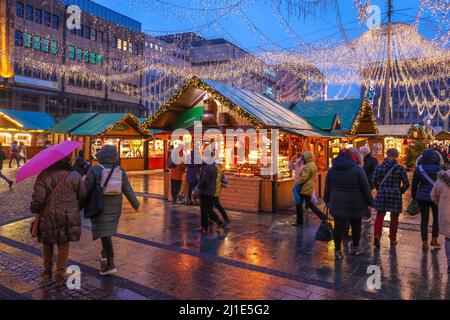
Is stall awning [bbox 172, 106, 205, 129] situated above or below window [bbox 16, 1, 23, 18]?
below

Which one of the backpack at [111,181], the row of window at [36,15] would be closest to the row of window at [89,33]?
the row of window at [36,15]

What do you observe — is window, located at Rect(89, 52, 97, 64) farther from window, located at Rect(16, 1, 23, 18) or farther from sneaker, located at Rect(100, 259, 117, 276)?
sneaker, located at Rect(100, 259, 117, 276)

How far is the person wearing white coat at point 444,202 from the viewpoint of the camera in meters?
4.87

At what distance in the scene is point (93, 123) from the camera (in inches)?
815

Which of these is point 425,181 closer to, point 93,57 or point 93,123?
point 93,123

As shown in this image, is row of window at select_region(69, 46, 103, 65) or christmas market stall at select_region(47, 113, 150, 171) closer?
christmas market stall at select_region(47, 113, 150, 171)

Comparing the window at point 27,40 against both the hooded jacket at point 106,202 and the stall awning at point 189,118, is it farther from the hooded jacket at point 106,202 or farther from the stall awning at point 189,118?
the hooded jacket at point 106,202

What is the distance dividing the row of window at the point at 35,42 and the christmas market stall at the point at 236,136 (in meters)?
30.6

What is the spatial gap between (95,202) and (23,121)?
2980cm

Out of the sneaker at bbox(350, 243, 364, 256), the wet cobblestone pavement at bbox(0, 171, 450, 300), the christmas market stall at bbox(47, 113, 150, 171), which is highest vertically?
the christmas market stall at bbox(47, 113, 150, 171)

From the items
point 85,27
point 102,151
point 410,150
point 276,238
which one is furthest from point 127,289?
point 85,27

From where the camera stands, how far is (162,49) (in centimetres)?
6438

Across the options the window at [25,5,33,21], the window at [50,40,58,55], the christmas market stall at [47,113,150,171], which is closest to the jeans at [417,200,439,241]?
the christmas market stall at [47,113,150,171]

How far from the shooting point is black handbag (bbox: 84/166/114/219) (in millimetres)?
4453
